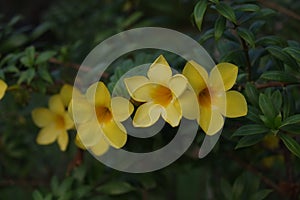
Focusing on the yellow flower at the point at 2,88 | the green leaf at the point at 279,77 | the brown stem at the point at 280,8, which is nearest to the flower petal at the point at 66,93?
the yellow flower at the point at 2,88

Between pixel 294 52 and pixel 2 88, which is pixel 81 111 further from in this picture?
pixel 294 52

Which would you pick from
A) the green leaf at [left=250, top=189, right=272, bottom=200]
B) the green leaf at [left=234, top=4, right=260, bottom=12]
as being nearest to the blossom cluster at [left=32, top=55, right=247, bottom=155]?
the green leaf at [left=234, top=4, right=260, bottom=12]

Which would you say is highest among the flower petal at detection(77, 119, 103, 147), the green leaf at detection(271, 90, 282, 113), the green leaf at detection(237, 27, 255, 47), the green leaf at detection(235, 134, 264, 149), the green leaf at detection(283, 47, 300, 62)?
the green leaf at detection(237, 27, 255, 47)

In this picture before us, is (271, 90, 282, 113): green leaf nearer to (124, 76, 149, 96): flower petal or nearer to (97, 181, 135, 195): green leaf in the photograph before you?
(124, 76, 149, 96): flower petal

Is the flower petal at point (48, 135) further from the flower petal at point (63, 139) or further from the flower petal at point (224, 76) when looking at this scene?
the flower petal at point (224, 76)

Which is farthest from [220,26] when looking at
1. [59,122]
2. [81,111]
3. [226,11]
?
[59,122]

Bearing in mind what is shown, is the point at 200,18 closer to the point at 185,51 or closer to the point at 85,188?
the point at 185,51
